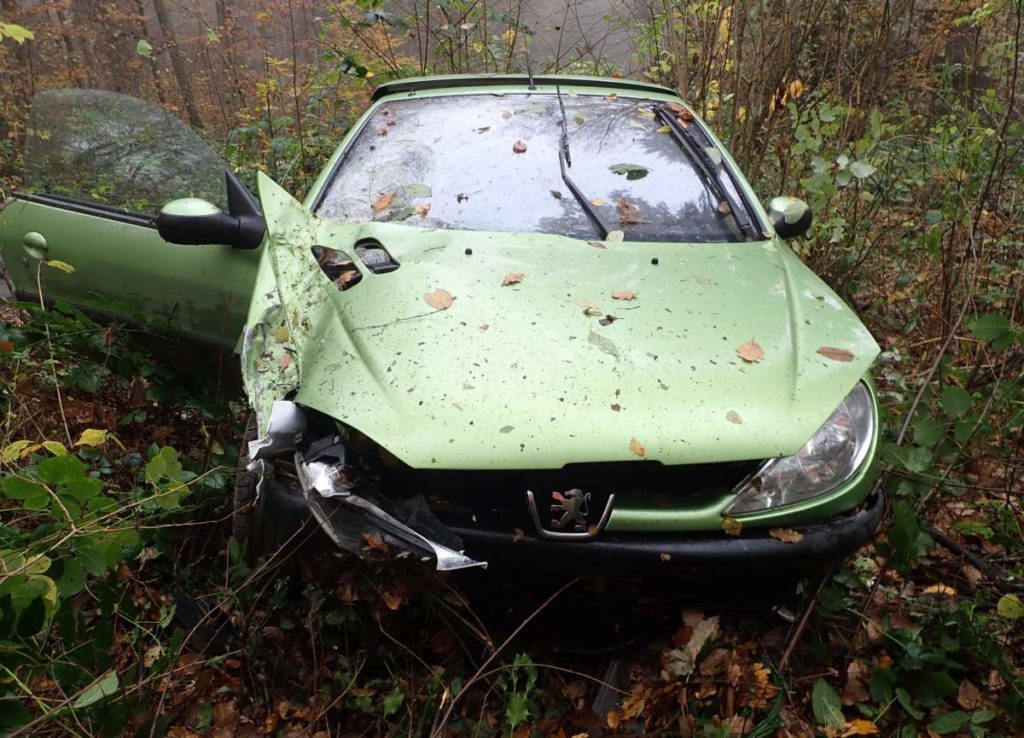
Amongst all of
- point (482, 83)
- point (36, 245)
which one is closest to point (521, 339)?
point (482, 83)

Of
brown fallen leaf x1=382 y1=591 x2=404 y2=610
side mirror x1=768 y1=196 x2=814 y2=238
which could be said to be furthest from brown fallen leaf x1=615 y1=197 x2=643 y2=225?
brown fallen leaf x1=382 y1=591 x2=404 y2=610

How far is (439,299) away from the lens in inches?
80.7

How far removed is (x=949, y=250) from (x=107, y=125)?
14.4 feet

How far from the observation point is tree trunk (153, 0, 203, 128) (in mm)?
9828

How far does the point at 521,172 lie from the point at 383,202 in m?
0.54

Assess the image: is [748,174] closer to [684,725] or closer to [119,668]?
[684,725]

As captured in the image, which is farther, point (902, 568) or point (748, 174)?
point (748, 174)

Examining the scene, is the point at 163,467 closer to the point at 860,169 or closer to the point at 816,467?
the point at 816,467

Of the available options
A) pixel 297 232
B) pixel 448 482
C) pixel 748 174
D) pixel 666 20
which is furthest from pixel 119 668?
pixel 666 20

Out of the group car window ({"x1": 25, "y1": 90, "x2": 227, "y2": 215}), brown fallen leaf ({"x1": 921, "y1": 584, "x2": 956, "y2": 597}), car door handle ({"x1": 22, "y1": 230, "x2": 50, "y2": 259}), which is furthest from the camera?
car window ({"x1": 25, "y1": 90, "x2": 227, "y2": 215})

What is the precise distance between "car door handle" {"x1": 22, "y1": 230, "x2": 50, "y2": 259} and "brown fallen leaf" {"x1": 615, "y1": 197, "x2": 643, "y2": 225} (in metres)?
2.40

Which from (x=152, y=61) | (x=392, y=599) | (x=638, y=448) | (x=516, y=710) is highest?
(x=638, y=448)

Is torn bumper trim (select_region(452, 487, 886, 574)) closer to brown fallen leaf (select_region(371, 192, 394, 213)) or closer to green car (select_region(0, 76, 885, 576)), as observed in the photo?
green car (select_region(0, 76, 885, 576))

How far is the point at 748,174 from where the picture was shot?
16.0 ft
